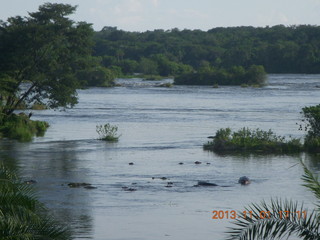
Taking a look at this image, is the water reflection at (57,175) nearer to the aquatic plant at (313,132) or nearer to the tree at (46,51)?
the tree at (46,51)

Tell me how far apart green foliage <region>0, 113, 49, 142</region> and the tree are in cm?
70

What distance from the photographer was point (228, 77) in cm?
13950

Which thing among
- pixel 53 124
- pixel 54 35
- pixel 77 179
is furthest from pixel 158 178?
pixel 53 124

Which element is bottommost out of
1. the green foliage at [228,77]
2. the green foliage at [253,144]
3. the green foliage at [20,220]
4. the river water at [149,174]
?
the river water at [149,174]

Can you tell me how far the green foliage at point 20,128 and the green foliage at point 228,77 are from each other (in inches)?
3409

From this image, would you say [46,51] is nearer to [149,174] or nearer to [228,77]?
[149,174]

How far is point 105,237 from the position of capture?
1959cm

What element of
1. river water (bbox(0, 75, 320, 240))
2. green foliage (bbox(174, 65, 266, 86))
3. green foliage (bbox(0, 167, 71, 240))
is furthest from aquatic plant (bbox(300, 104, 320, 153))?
green foliage (bbox(174, 65, 266, 86))

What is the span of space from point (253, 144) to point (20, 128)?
16135mm

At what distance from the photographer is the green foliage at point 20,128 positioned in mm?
46125

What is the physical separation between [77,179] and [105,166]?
13.3ft

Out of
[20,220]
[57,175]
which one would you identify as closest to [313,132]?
[57,175]

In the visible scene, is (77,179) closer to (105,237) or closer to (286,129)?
(105,237)

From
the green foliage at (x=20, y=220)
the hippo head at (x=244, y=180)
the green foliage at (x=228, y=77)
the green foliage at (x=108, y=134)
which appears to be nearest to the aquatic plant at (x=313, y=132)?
the hippo head at (x=244, y=180)
